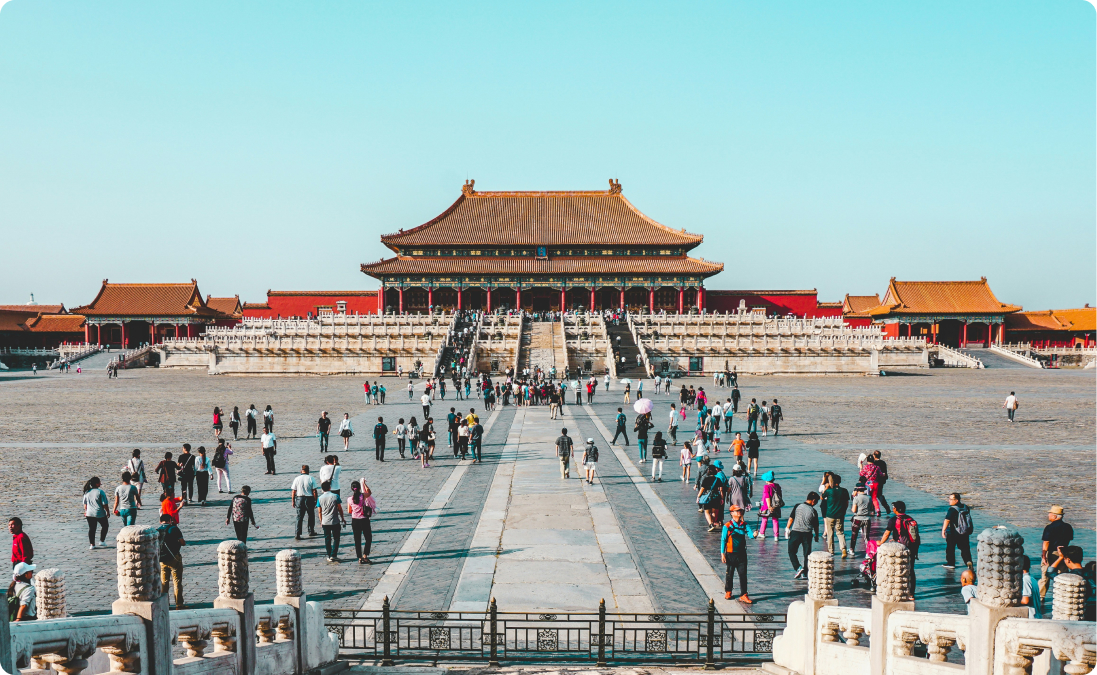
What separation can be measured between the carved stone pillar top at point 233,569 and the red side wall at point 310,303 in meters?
70.4

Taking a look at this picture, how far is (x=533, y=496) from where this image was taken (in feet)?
46.8

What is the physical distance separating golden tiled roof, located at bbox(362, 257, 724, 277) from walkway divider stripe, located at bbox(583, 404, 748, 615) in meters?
54.1

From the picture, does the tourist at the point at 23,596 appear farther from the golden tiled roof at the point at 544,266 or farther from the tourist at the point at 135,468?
the golden tiled roof at the point at 544,266

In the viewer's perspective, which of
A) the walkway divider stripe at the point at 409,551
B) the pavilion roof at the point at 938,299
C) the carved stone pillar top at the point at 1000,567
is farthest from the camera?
the pavilion roof at the point at 938,299

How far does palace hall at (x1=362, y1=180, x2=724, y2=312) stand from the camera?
231 feet

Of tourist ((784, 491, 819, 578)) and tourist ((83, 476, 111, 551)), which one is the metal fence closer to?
tourist ((784, 491, 819, 578))

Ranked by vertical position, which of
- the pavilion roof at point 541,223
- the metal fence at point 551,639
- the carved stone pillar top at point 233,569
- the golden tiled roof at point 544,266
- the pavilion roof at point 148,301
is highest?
the pavilion roof at point 541,223

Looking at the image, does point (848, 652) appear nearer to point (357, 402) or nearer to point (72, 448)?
point (72, 448)

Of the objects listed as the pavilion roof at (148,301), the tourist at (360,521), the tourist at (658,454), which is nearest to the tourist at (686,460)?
Answer: the tourist at (658,454)

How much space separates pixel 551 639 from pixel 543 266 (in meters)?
64.7

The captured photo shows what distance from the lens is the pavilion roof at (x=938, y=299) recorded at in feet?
230

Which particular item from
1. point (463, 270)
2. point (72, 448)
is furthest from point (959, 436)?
point (463, 270)

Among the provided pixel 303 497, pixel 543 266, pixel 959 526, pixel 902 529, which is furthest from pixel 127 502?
pixel 543 266

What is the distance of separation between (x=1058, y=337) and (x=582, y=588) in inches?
3103
